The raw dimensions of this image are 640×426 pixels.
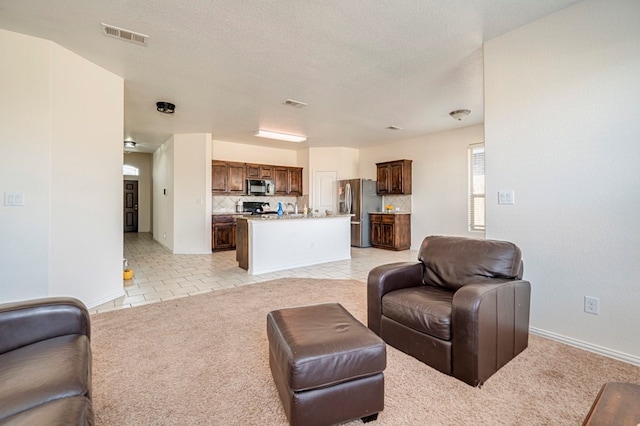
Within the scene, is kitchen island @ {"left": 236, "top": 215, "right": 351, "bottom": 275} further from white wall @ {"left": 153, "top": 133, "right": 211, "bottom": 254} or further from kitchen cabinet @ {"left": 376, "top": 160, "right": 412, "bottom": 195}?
kitchen cabinet @ {"left": 376, "top": 160, "right": 412, "bottom": 195}

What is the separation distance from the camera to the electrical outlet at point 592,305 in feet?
7.27

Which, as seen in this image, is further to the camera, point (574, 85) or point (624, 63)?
point (574, 85)

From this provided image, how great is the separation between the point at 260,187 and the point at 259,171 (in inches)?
17.1

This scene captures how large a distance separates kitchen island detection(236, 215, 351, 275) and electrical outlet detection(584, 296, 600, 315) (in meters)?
3.85

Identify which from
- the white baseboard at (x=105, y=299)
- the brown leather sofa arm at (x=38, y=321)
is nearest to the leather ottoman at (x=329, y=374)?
the brown leather sofa arm at (x=38, y=321)

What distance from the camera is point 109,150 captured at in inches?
138

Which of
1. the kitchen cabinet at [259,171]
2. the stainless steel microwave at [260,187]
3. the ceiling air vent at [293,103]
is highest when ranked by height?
the ceiling air vent at [293,103]

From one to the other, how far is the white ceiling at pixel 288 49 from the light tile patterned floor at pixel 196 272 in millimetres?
2737

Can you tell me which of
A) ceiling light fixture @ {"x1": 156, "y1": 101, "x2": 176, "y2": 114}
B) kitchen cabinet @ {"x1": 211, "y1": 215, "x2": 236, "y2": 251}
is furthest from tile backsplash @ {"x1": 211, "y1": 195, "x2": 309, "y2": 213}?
ceiling light fixture @ {"x1": 156, "y1": 101, "x2": 176, "y2": 114}

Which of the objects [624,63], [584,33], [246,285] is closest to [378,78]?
[584,33]

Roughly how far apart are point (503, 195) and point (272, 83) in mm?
3024

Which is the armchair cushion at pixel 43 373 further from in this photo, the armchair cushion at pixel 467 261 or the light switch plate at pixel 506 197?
the light switch plate at pixel 506 197

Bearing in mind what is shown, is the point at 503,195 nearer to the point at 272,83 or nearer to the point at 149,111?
the point at 272,83

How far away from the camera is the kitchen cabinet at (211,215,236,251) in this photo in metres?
6.81
